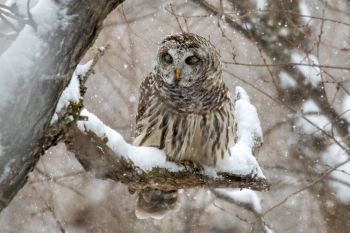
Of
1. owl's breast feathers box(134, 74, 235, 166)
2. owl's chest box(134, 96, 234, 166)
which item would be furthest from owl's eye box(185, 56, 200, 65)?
owl's chest box(134, 96, 234, 166)

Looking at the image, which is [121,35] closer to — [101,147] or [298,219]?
[298,219]

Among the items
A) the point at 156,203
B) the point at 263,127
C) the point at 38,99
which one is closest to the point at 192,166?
the point at 156,203

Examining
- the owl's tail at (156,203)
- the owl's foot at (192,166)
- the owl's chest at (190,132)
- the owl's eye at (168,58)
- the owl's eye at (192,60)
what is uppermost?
the owl's eye at (192,60)

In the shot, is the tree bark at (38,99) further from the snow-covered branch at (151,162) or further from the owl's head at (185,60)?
the owl's head at (185,60)

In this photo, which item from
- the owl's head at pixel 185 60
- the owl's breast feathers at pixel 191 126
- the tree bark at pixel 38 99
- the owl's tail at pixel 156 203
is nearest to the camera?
the tree bark at pixel 38 99

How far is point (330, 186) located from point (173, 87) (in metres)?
4.06

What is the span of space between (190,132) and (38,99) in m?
2.22

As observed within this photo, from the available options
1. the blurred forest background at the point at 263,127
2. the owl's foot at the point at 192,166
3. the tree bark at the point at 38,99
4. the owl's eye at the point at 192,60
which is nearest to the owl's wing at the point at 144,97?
the owl's eye at the point at 192,60

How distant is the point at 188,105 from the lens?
4.26 metres

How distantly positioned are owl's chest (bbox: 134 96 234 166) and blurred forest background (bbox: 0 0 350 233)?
3076mm

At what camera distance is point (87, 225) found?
26.6 feet

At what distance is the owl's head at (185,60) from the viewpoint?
413 centimetres

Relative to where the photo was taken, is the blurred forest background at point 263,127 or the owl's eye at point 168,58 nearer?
the owl's eye at point 168,58

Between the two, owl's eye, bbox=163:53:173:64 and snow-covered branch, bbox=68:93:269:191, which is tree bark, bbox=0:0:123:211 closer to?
snow-covered branch, bbox=68:93:269:191
